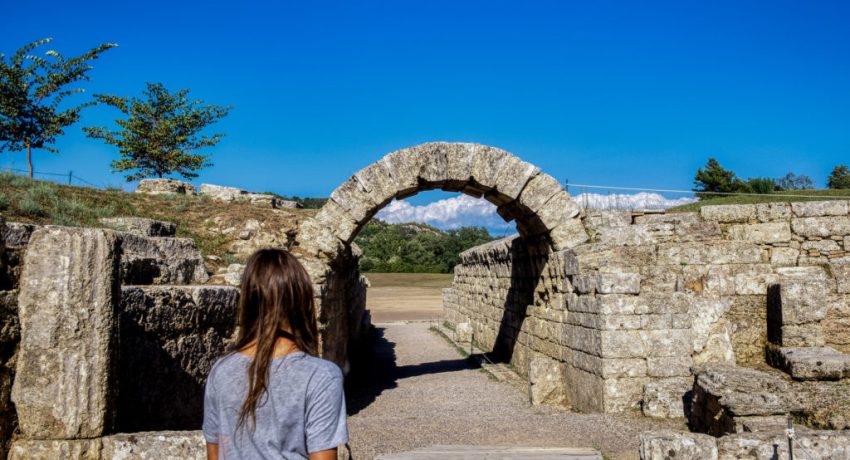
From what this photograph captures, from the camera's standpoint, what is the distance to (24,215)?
9664 mm

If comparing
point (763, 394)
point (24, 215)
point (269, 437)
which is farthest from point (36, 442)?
→ point (24, 215)

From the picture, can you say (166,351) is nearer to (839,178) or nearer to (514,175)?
(514,175)

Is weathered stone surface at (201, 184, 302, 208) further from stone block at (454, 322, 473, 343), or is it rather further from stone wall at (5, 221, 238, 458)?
stone wall at (5, 221, 238, 458)

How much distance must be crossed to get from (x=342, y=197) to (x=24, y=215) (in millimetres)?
5139

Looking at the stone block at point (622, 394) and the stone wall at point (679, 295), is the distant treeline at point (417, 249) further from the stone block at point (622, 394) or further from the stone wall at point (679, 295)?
the stone block at point (622, 394)

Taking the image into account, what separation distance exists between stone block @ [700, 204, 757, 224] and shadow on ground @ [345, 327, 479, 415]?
18.1 feet

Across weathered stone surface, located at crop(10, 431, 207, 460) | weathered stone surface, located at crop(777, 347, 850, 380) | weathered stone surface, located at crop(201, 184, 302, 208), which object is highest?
weathered stone surface, located at crop(201, 184, 302, 208)

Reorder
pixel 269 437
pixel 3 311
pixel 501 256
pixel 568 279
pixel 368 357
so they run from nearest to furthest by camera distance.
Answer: pixel 269 437, pixel 3 311, pixel 568 279, pixel 501 256, pixel 368 357

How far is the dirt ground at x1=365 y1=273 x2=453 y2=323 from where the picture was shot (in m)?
28.3

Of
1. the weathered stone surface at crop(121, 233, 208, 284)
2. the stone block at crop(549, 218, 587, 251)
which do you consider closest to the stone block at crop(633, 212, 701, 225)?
the stone block at crop(549, 218, 587, 251)

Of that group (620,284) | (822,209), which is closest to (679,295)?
(620,284)

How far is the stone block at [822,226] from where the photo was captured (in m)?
8.90

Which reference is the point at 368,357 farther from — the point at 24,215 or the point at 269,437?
the point at 269,437

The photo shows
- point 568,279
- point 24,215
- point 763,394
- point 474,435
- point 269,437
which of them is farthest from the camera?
point 24,215
